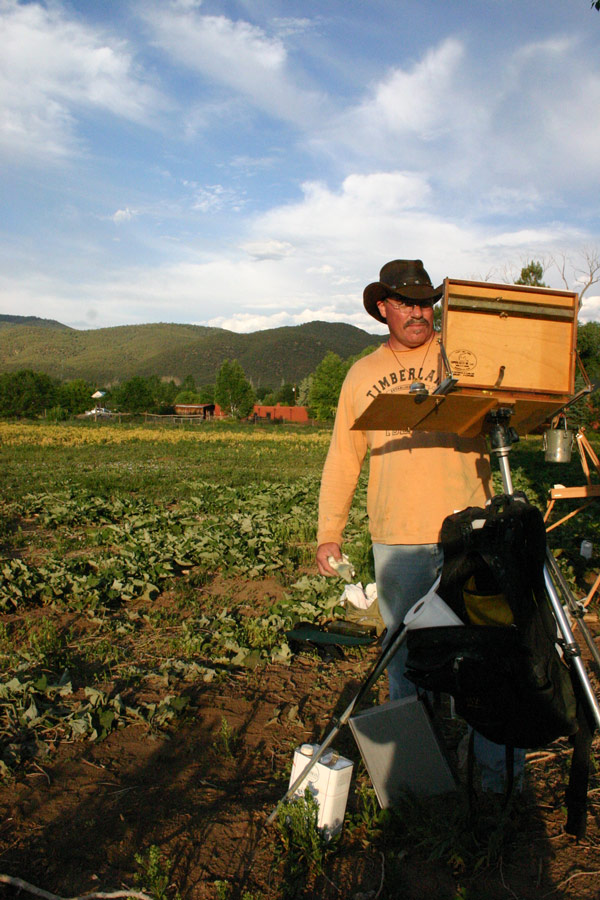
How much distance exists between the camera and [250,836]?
257 cm

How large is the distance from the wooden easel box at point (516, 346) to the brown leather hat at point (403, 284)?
0.46 meters

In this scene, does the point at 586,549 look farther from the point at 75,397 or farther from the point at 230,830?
the point at 75,397

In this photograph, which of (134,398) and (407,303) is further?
(134,398)

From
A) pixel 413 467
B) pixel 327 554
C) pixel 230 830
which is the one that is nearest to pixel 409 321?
pixel 413 467

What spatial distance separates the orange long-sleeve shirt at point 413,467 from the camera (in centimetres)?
285

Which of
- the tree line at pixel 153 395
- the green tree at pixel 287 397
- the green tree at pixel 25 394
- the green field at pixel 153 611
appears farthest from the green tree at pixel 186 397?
the green field at pixel 153 611

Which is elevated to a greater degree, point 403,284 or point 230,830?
point 403,284

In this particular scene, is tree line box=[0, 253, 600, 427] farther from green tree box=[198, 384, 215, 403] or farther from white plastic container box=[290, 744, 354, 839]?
white plastic container box=[290, 744, 354, 839]

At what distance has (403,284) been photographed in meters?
2.80

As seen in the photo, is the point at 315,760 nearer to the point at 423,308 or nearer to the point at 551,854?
the point at 551,854

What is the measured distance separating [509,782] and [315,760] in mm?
709

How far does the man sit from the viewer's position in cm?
284

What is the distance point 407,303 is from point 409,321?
8 centimetres

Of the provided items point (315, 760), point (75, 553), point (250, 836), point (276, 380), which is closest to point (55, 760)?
point (250, 836)
